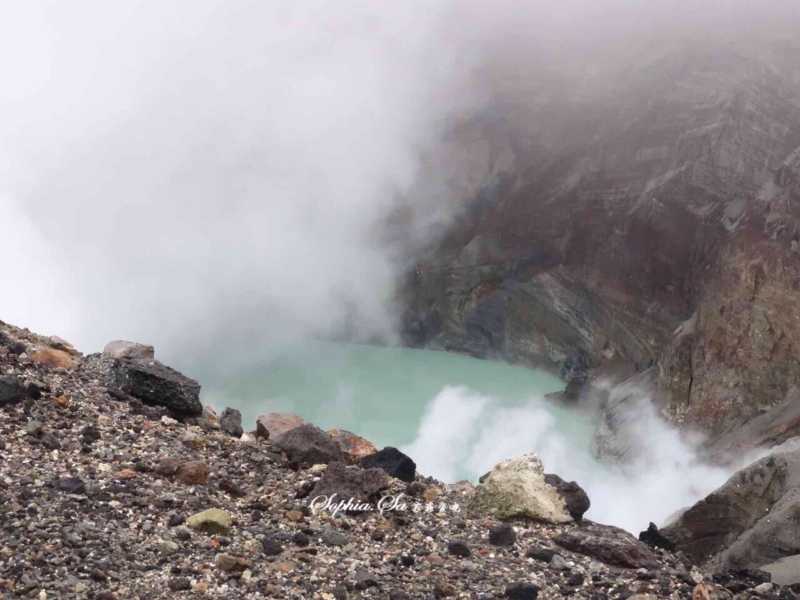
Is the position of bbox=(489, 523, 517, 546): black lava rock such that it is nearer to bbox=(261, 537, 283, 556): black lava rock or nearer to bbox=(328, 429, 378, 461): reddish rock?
bbox=(261, 537, 283, 556): black lava rock

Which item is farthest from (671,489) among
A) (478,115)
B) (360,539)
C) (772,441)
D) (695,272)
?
Answer: (478,115)

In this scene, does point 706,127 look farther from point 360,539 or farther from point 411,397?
point 360,539

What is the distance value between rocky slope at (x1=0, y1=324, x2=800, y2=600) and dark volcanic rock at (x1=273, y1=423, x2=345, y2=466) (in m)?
0.02

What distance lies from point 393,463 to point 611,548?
2982 millimetres

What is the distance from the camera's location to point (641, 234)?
3192 centimetres

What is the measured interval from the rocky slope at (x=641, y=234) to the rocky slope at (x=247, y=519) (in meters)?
17.1

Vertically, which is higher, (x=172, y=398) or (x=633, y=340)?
(x=633, y=340)

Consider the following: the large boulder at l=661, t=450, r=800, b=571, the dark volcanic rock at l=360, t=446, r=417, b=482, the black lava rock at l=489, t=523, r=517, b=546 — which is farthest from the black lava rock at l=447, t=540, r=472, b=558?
the large boulder at l=661, t=450, r=800, b=571

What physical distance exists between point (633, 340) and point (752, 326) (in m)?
7.32

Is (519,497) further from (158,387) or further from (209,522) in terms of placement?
(158,387)

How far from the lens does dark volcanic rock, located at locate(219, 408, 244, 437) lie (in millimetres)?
11086

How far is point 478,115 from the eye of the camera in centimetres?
3838

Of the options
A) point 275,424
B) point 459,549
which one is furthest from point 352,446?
point 459,549

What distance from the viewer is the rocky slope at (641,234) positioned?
25.0 m
